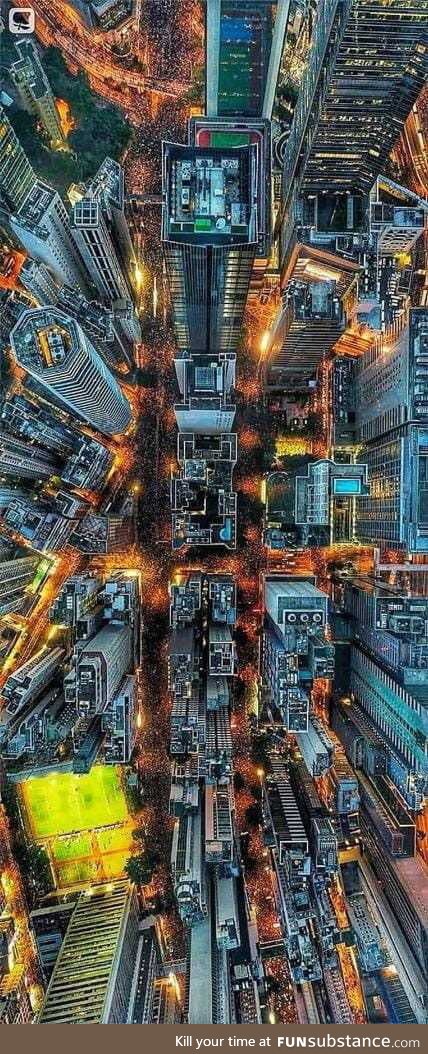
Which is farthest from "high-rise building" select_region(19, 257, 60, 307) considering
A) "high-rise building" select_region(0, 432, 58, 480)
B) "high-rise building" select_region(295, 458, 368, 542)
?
"high-rise building" select_region(295, 458, 368, 542)

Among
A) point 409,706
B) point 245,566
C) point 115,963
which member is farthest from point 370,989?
point 245,566

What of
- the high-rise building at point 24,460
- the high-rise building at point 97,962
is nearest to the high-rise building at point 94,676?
the high-rise building at point 24,460

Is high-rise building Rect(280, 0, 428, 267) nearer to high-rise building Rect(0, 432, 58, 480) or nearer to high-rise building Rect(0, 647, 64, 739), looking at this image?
high-rise building Rect(0, 432, 58, 480)

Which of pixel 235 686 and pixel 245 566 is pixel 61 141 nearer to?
pixel 245 566

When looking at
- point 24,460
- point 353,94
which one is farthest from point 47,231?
point 353,94

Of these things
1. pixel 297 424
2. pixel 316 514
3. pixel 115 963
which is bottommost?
pixel 115 963

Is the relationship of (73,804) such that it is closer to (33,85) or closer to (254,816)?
(254,816)

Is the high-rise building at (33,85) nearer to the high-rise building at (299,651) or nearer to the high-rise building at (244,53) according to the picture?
the high-rise building at (244,53)
